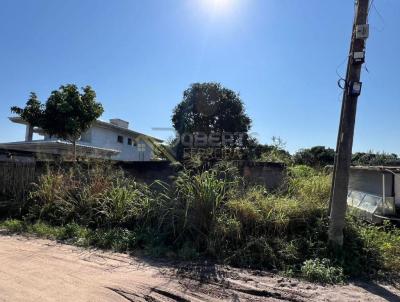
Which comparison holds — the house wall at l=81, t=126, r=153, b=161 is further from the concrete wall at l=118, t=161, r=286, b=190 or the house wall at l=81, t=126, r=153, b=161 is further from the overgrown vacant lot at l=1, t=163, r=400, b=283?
the overgrown vacant lot at l=1, t=163, r=400, b=283

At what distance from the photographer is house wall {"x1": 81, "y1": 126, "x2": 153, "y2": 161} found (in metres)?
27.3

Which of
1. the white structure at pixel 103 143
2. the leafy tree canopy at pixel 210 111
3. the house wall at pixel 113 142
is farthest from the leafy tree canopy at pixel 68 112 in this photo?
the leafy tree canopy at pixel 210 111

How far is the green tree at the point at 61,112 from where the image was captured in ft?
56.6

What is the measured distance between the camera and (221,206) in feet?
22.3

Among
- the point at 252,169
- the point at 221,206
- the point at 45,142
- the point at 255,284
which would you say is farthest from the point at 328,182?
the point at 45,142

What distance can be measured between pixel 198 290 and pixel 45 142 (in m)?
21.3

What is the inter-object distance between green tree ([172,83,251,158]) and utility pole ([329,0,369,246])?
1950 centimetres

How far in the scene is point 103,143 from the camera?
93.5 ft

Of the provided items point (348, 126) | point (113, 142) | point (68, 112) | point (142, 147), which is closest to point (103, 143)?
point (113, 142)

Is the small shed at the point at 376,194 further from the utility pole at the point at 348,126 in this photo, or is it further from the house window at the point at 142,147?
the house window at the point at 142,147

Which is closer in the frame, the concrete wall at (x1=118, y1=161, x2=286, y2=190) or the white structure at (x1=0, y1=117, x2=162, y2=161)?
the concrete wall at (x1=118, y1=161, x2=286, y2=190)

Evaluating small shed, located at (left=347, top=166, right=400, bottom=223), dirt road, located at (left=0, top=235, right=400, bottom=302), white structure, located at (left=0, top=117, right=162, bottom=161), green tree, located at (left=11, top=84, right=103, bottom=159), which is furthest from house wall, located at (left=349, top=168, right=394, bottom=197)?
white structure, located at (left=0, top=117, right=162, bottom=161)

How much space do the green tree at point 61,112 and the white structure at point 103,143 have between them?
15.2 ft

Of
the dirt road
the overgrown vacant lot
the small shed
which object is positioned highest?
the small shed
